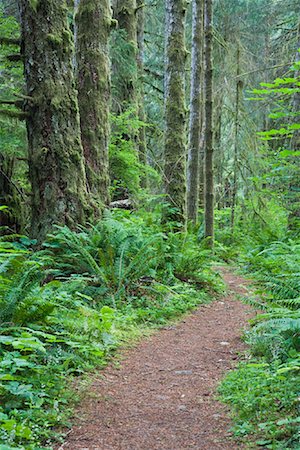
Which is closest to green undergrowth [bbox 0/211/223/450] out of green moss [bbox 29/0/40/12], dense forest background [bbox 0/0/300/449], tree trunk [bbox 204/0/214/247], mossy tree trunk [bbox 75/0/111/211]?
dense forest background [bbox 0/0/300/449]

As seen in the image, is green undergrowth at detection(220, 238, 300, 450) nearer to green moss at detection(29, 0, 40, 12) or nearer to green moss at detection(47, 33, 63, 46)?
green moss at detection(47, 33, 63, 46)

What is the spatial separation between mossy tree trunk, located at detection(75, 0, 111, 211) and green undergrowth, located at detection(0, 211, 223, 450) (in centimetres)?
103

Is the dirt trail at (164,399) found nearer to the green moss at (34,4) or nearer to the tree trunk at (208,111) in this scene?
the green moss at (34,4)

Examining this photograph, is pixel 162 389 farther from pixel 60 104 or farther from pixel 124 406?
pixel 60 104

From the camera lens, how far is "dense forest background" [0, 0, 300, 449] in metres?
3.43

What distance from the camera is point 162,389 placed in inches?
155

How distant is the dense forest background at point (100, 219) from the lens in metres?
3.43

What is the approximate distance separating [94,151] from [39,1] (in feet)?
8.16

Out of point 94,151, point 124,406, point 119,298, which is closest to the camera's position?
point 124,406

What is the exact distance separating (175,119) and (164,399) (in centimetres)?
764

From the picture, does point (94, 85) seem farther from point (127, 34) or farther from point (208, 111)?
point (127, 34)

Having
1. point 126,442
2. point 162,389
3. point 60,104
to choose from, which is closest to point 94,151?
point 60,104

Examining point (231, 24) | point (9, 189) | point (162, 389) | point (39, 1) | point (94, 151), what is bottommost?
point (162, 389)

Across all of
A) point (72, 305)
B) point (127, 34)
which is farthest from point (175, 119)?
point (72, 305)
